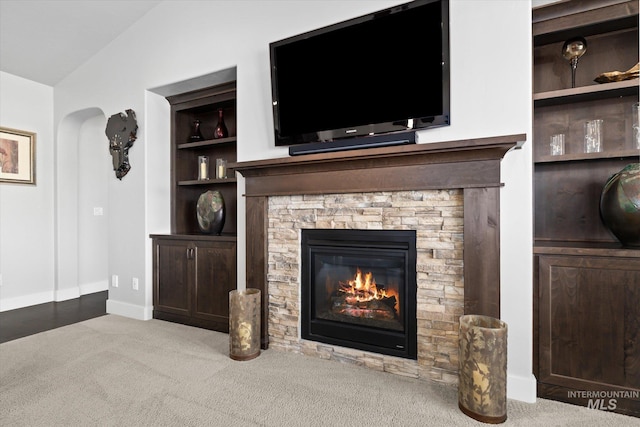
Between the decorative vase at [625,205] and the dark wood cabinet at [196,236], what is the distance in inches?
103

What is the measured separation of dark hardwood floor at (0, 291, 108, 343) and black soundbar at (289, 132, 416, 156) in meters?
2.93

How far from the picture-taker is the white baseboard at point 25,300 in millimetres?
3840

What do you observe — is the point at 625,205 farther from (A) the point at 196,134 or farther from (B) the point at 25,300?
(B) the point at 25,300

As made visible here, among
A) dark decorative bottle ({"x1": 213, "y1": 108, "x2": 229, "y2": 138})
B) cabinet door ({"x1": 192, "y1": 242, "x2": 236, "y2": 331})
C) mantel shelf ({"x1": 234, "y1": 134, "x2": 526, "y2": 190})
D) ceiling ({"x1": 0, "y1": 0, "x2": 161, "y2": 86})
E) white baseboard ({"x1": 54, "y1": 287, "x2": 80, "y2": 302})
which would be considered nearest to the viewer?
mantel shelf ({"x1": 234, "y1": 134, "x2": 526, "y2": 190})

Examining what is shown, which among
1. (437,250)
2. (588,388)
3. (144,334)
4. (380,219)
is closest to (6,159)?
(144,334)

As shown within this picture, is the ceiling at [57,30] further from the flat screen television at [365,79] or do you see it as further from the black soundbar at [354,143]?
the black soundbar at [354,143]

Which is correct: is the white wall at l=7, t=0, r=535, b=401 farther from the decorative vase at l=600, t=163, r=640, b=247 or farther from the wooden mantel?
the decorative vase at l=600, t=163, r=640, b=247

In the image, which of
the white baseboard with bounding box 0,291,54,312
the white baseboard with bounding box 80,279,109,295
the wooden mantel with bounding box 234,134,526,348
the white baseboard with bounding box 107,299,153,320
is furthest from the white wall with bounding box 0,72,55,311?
the wooden mantel with bounding box 234,134,526,348

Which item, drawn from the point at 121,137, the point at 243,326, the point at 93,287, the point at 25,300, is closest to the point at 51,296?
the point at 25,300

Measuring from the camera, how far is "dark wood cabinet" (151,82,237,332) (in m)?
3.10

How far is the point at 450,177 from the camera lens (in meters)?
2.01

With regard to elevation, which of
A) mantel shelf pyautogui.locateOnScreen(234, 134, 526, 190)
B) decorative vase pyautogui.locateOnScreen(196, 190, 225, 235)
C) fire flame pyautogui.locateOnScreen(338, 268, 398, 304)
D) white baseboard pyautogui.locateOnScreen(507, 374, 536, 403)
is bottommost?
white baseboard pyautogui.locateOnScreen(507, 374, 536, 403)

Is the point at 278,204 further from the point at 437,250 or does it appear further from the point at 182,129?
the point at 182,129

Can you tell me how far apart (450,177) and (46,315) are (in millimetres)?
4245
